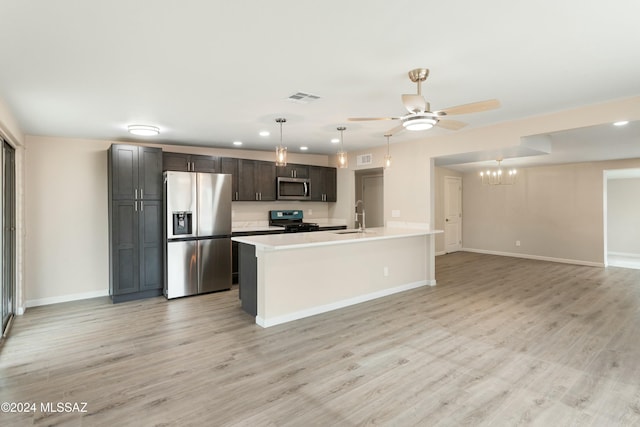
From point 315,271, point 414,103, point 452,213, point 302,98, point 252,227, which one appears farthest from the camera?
point 452,213

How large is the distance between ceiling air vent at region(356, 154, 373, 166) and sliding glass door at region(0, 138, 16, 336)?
503cm

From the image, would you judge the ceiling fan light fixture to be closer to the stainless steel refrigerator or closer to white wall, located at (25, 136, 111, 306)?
the stainless steel refrigerator

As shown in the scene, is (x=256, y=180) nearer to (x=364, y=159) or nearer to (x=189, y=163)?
(x=189, y=163)

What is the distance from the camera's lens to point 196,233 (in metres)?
4.97

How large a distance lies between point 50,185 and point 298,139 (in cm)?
363

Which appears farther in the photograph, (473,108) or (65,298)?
(65,298)

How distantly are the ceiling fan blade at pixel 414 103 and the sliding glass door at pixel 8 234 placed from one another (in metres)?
4.08

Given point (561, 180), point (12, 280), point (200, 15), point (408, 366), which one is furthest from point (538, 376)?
point (561, 180)

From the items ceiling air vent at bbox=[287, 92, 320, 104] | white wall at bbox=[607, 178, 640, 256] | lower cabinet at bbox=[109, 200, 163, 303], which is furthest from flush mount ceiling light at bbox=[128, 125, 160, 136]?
white wall at bbox=[607, 178, 640, 256]

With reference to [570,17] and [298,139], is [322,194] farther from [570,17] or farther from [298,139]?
[570,17]

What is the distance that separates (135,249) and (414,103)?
14.4 ft

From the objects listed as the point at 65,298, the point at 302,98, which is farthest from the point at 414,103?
the point at 65,298

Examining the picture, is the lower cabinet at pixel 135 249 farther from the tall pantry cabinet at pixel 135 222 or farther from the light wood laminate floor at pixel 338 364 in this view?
the light wood laminate floor at pixel 338 364

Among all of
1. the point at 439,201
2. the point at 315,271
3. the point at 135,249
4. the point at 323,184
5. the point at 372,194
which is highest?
the point at 323,184
